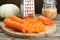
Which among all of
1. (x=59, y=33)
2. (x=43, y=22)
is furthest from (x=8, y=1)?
(x=59, y=33)

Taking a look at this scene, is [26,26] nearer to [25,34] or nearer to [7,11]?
[25,34]

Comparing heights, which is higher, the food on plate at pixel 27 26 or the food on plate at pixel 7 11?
the food on plate at pixel 7 11

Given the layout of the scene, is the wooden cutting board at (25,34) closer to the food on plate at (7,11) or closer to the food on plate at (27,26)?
the food on plate at (27,26)

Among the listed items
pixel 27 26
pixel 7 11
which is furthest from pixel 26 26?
pixel 7 11

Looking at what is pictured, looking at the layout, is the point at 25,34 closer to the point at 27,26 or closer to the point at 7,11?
the point at 27,26

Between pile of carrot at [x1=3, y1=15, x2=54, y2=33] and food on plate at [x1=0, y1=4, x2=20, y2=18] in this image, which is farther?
food on plate at [x1=0, y1=4, x2=20, y2=18]

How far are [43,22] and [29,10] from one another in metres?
0.12

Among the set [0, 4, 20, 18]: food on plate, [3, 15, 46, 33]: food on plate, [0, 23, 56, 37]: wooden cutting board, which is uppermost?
[0, 4, 20, 18]: food on plate

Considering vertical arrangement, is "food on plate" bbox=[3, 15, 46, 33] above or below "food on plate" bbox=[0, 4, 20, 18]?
below

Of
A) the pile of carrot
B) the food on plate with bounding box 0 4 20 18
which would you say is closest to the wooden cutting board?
the pile of carrot

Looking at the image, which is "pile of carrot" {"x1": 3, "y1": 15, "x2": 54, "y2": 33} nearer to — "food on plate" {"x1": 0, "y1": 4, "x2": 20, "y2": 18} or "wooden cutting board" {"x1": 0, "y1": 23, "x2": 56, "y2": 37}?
"wooden cutting board" {"x1": 0, "y1": 23, "x2": 56, "y2": 37}

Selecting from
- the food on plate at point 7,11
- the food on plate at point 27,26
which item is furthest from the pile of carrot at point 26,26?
the food on plate at point 7,11

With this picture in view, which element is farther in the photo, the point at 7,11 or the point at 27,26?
the point at 7,11

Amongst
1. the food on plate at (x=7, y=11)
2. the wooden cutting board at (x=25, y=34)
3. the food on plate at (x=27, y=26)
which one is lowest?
the wooden cutting board at (x=25, y=34)
